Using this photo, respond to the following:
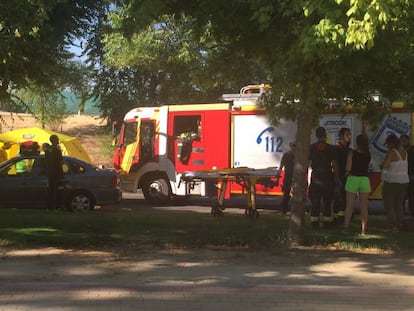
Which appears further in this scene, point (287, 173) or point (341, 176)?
point (287, 173)

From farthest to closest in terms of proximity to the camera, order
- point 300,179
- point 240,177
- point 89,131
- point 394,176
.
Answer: point 89,131, point 240,177, point 394,176, point 300,179

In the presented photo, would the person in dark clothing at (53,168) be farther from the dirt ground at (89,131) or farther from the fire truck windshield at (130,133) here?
the dirt ground at (89,131)

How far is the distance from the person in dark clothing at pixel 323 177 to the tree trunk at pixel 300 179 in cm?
137

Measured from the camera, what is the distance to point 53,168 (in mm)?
12180

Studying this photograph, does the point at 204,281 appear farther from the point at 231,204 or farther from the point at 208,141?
the point at 231,204

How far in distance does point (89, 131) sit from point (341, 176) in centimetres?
3234

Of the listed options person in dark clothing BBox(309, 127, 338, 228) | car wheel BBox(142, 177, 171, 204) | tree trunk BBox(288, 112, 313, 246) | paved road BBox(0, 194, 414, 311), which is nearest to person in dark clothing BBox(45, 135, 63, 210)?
car wheel BBox(142, 177, 171, 204)

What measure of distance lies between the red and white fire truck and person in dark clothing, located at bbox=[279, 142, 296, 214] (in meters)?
1.10

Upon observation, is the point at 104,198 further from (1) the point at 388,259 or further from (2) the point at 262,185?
(1) the point at 388,259

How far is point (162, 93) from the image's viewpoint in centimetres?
2505

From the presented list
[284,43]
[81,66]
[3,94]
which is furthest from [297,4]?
[81,66]

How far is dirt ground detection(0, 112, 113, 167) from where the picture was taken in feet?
101

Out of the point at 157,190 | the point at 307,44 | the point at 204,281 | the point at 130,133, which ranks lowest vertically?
the point at 204,281

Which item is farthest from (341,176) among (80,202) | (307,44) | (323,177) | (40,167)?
(40,167)
